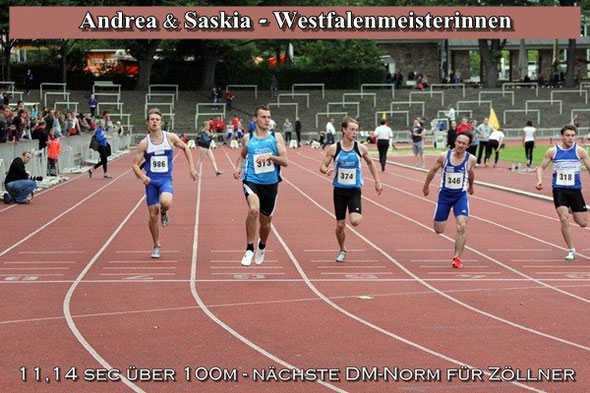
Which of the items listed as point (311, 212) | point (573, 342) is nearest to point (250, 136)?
point (573, 342)

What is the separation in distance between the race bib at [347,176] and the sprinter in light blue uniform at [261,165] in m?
0.98

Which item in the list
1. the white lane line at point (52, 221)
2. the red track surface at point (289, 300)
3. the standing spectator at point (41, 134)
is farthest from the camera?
the standing spectator at point (41, 134)

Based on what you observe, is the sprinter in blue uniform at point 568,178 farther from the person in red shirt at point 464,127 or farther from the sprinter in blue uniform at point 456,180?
the person in red shirt at point 464,127

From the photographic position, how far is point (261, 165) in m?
14.5

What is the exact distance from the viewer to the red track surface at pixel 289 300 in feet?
29.5

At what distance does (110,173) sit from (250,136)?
901 inches

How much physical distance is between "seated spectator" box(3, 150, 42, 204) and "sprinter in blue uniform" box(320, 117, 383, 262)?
10612 millimetres

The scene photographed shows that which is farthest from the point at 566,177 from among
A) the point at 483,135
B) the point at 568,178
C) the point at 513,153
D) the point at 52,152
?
the point at 513,153

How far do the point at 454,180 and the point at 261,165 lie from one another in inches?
100

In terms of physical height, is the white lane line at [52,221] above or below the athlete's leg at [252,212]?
below

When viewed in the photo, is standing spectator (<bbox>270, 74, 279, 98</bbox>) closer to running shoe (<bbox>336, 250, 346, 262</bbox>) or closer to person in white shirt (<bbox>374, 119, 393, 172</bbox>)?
person in white shirt (<bbox>374, 119, 393, 172</bbox>)

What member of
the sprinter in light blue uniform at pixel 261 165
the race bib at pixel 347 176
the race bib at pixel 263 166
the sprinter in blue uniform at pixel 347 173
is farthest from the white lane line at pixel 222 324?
the race bib at pixel 347 176

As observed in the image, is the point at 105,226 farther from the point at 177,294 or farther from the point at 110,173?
the point at 110,173

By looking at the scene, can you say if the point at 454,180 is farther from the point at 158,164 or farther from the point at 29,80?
the point at 29,80
